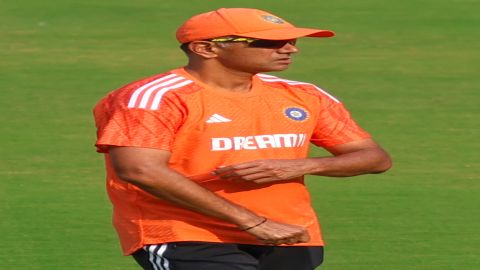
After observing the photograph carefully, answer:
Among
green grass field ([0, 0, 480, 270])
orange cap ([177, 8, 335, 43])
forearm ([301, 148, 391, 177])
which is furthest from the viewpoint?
green grass field ([0, 0, 480, 270])

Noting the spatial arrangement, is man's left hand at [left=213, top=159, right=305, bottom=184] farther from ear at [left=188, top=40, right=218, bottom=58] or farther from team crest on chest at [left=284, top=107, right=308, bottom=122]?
ear at [left=188, top=40, right=218, bottom=58]

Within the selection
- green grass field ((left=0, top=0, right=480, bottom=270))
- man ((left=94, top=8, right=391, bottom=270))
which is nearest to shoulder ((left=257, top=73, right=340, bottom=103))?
man ((left=94, top=8, right=391, bottom=270))

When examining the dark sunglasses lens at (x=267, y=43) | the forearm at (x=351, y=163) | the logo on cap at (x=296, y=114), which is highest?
the dark sunglasses lens at (x=267, y=43)

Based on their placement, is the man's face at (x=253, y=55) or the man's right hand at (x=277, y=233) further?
the man's face at (x=253, y=55)

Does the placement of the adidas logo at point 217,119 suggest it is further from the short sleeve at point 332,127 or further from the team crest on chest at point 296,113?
the short sleeve at point 332,127

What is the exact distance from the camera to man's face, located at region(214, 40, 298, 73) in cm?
530

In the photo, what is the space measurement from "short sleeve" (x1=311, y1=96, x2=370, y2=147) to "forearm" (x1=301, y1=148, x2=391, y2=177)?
69 millimetres

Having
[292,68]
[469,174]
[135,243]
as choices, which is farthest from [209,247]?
[292,68]

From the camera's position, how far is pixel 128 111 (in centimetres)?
515

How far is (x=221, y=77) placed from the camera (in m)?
5.32

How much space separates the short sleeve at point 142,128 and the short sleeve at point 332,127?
2.14 ft

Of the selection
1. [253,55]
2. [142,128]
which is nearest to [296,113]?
[253,55]

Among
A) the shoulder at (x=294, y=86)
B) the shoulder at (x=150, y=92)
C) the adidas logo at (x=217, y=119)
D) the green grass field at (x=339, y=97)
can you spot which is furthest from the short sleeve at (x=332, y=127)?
the green grass field at (x=339, y=97)

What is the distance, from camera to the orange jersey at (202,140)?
5.13m
